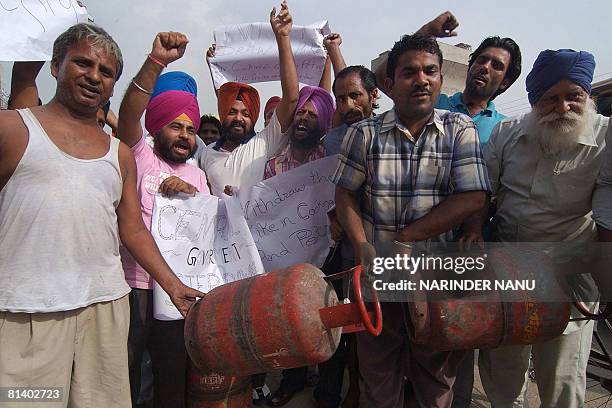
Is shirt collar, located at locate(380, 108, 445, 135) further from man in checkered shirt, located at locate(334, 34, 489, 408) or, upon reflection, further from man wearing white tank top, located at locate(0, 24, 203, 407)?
man wearing white tank top, located at locate(0, 24, 203, 407)

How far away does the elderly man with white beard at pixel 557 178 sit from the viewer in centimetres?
218

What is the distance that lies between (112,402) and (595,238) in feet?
8.50

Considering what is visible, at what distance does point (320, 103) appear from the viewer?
10.4ft

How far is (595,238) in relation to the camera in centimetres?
222

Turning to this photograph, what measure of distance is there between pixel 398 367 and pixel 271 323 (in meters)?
1.07

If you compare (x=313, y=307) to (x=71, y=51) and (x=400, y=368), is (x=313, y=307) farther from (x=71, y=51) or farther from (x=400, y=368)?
(x=71, y=51)

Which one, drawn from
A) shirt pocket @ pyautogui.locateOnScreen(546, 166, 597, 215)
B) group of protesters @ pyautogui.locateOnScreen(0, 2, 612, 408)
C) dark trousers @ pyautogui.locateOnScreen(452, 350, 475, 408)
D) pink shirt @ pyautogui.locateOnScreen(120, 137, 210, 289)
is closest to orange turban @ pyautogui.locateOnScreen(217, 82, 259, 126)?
group of protesters @ pyautogui.locateOnScreen(0, 2, 612, 408)

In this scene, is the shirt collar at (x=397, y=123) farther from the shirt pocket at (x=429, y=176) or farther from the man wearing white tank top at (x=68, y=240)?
the man wearing white tank top at (x=68, y=240)

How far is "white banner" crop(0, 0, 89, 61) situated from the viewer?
7.07ft

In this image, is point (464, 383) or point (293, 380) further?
point (293, 380)

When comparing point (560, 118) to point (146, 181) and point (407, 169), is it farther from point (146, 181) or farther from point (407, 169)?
point (146, 181)

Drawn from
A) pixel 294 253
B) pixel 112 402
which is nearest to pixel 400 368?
pixel 294 253

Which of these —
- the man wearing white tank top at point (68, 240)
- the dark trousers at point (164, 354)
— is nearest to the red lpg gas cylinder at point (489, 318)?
the man wearing white tank top at point (68, 240)

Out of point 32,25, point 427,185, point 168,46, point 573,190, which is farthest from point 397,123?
point 32,25
